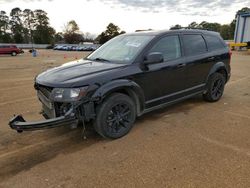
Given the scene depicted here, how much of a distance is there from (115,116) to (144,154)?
830mm

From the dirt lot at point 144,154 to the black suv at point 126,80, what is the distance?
1.33ft

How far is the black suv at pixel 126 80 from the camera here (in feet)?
11.0

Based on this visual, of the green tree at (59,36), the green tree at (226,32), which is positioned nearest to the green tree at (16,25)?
the green tree at (59,36)

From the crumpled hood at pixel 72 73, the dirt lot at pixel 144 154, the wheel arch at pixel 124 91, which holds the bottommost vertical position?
the dirt lot at pixel 144 154

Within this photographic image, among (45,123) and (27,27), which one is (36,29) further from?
(45,123)

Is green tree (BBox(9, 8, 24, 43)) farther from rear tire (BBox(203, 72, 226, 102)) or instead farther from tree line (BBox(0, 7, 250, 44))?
rear tire (BBox(203, 72, 226, 102))

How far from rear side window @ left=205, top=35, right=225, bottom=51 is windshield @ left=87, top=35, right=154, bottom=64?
6.19ft

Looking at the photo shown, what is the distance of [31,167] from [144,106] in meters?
2.10

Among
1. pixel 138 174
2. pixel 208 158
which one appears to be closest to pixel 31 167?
pixel 138 174

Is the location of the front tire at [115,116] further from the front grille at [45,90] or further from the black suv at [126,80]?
the front grille at [45,90]

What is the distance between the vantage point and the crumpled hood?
11.2 ft

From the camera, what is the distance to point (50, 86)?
3461mm

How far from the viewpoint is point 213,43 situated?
18.3 feet

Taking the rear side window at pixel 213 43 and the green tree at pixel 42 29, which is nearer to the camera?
the rear side window at pixel 213 43
